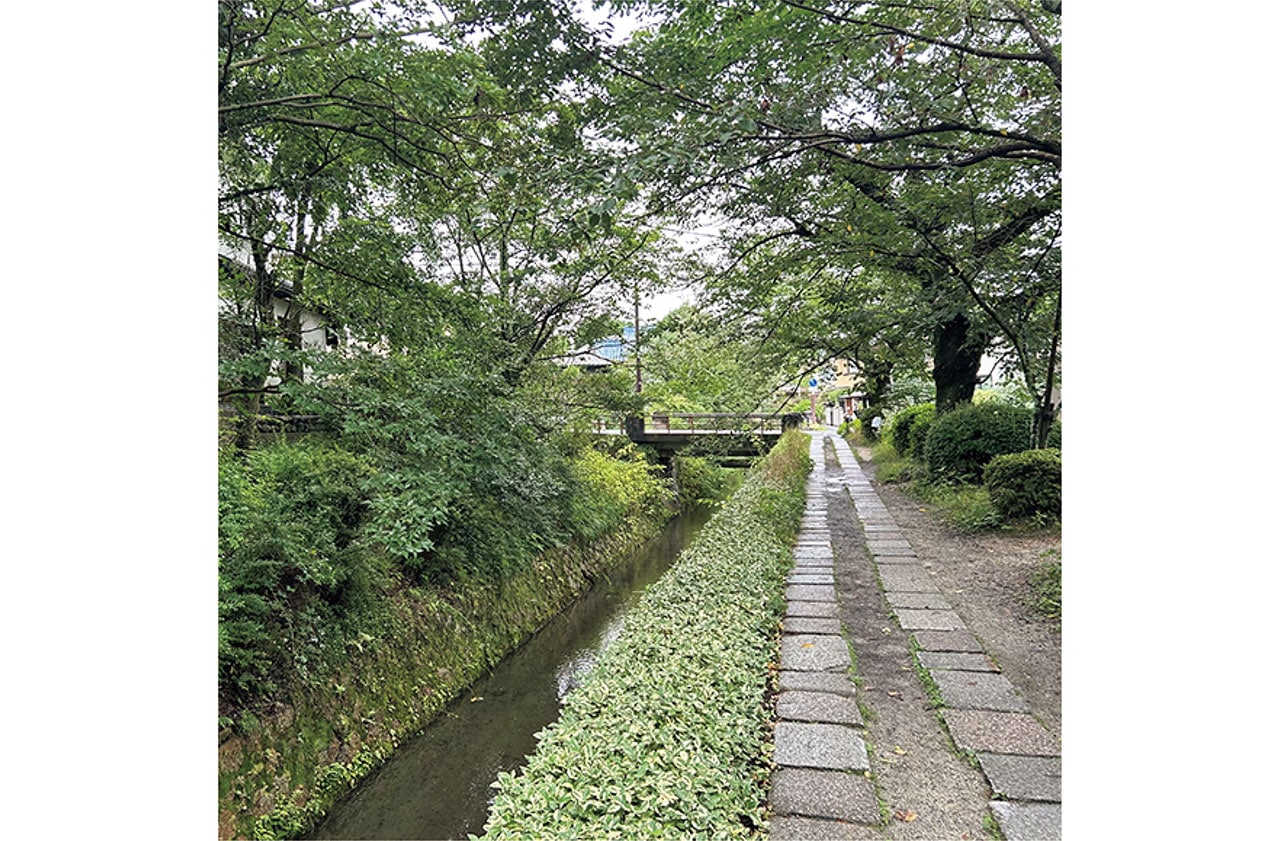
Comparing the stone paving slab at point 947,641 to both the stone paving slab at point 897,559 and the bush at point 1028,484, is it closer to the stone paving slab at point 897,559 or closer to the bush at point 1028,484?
the stone paving slab at point 897,559

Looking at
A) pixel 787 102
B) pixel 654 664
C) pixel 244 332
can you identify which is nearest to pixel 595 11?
pixel 787 102

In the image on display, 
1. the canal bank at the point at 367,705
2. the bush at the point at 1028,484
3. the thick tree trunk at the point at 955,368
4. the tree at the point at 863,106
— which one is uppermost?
the tree at the point at 863,106

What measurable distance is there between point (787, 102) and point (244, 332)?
307cm

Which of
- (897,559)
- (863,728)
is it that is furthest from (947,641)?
(897,559)

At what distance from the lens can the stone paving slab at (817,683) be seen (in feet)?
7.23

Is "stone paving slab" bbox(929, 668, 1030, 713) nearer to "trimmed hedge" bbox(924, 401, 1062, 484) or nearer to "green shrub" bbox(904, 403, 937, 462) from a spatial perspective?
"trimmed hedge" bbox(924, 401, 1062, 484)

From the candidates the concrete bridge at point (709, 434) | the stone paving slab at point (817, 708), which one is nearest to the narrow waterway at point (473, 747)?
the stone paving slab at point (817, 708)

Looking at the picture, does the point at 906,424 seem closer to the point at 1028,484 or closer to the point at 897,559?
the point at 1028,484

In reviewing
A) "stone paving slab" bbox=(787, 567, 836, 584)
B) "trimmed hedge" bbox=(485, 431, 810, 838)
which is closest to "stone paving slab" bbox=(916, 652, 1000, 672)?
"trimmed hedge" bbox=(485, 431, 810, 838)

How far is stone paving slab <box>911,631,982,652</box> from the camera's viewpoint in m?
2.60

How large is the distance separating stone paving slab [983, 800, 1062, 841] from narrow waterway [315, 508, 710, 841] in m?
1.83
